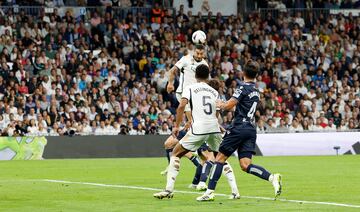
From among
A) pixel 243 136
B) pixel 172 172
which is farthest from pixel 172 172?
pixel 243 136

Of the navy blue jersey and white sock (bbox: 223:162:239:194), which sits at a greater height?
the navy blue jersey

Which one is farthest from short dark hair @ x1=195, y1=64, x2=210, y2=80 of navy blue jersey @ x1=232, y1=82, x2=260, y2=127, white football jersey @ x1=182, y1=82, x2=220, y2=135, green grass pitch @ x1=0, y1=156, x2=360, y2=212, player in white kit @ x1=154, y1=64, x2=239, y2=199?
green grass pitch @ x1=0, y1=156, x2=360, y2=212

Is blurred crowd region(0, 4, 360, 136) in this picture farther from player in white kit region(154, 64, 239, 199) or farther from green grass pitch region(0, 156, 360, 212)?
player in white kit region(154, 64, 239, 199)

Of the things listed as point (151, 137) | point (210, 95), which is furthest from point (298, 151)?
point (210, 95)

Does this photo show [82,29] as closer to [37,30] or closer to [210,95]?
[37,30]

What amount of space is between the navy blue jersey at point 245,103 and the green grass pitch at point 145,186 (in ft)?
4.42

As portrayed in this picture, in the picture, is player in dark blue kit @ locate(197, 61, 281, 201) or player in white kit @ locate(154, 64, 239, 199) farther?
player in white kit @ locate(154, 64, 239, 199)

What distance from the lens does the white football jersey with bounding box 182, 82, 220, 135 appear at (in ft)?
50.9

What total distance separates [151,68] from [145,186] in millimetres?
20590

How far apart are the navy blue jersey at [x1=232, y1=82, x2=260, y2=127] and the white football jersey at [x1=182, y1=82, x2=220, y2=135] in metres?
0.50

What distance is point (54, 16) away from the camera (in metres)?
39.2

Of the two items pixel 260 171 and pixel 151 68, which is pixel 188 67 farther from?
pixel 151 68

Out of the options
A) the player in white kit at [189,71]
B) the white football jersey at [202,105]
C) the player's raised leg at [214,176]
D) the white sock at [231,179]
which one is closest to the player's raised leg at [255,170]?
the player's raised leg at [214,176]

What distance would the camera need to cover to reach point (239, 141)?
49.9 ft
